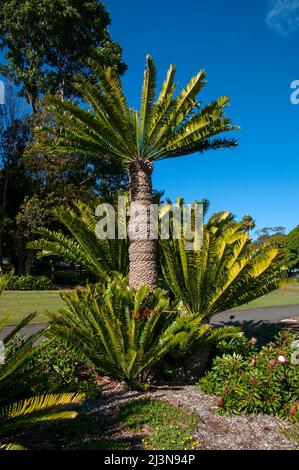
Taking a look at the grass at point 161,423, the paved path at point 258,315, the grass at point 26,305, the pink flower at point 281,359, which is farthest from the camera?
the paved path at point 258,315

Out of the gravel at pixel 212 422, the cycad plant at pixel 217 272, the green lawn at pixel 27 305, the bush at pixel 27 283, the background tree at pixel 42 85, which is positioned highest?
the background tree at pixel 42 85

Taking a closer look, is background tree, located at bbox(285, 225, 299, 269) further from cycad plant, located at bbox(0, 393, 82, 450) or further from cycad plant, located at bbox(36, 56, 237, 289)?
cycad plant, located at bbox(0, 393, 82, 450)

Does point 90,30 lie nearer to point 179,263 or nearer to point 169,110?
point 169,110

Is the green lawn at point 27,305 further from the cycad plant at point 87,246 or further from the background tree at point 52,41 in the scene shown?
the background tree at point 52,41

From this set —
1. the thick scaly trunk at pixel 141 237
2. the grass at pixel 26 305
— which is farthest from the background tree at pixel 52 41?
the thick scaly trunk at pixel 141 237

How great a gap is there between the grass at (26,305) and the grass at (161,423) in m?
7.45

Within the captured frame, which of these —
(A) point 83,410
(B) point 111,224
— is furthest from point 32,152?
(A) point 83,410

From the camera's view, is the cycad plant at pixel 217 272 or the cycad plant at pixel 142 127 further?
the cycad plant at pixel 142 127

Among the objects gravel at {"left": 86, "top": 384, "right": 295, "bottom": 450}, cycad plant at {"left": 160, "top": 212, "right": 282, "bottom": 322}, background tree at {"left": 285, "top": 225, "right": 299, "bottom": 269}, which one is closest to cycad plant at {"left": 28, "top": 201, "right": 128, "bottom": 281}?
cycad plant at {"left": 160, "top": 212, "right": 282, "bottom": 322}

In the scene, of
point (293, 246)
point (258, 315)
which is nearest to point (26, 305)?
point (258, 315)

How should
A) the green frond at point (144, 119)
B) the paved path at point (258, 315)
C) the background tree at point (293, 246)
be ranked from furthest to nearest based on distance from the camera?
the background tree at point (293, 246) → the paved path at point (258, 315) → the green frond at point (144, 119)

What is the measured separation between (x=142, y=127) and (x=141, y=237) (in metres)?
2.00

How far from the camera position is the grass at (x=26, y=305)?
12450 millimetres

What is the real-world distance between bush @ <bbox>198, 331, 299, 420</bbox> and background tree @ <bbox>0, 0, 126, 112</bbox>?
876 inches
